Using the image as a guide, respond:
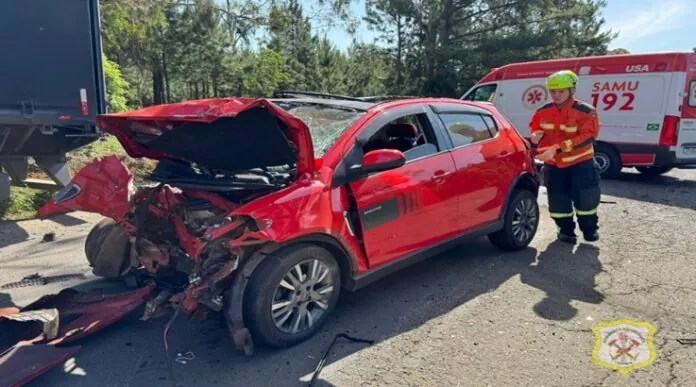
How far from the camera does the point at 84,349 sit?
10.8ft

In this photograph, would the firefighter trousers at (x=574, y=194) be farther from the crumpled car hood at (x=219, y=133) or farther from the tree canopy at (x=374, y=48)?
the tree canopy at (x=374, y=48)

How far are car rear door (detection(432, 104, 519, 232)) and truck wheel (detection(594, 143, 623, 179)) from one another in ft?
19.7

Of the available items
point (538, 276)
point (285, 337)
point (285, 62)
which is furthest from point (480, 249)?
point (285, 62)

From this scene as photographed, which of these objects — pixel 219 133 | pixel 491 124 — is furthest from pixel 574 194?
pixel 219 133

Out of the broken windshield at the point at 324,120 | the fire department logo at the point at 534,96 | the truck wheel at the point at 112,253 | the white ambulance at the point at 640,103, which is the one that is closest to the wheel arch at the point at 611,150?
the white ambulance at the point at 640,103

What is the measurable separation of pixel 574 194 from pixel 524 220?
0.77 m

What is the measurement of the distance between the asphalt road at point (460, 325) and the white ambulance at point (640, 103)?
4.06 metres

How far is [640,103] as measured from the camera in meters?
9.38

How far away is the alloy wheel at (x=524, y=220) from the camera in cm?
517

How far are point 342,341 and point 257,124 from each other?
1.58 m

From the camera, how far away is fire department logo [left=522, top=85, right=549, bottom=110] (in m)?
10.8

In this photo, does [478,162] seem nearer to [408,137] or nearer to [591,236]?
[408,137]

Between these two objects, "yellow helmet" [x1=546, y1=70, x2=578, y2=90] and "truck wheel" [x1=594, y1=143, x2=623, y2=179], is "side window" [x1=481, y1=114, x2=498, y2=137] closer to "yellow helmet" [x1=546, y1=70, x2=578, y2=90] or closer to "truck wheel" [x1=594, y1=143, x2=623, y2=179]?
"yellow helmet" [x1=546, y1=70, x2=578, y2=90]

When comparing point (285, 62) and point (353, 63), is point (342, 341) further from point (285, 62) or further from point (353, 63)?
point (353, 63)
